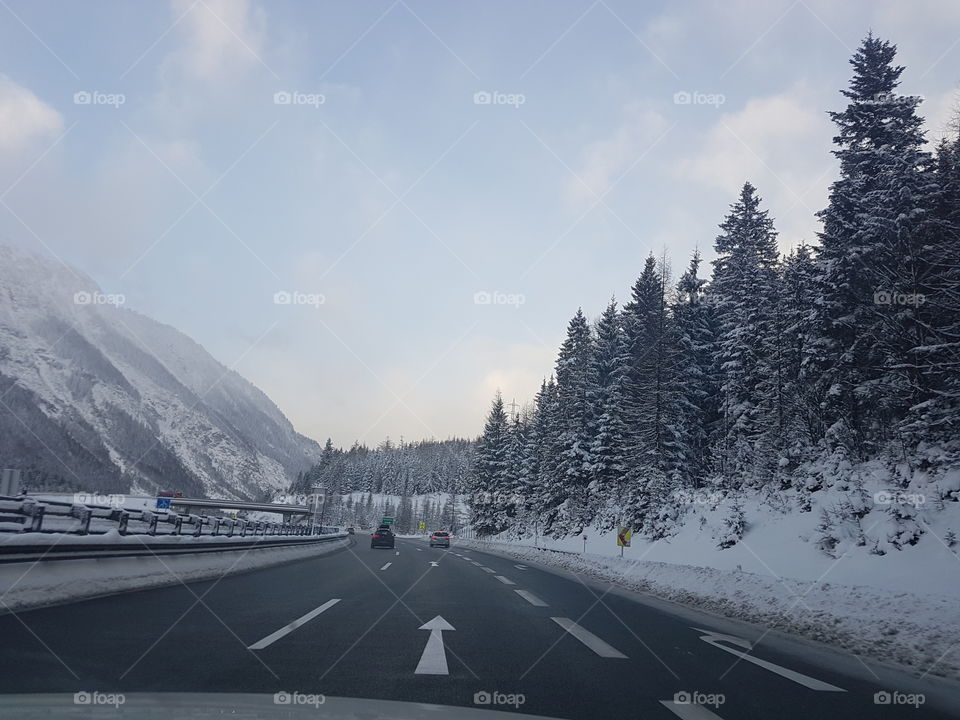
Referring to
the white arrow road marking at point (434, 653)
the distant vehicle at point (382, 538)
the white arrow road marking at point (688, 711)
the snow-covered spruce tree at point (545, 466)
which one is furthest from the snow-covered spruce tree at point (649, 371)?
the white arrow road marking at point (688, 711)

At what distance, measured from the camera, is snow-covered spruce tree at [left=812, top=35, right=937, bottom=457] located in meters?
21.7

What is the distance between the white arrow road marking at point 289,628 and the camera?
700cm

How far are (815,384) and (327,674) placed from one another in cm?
2624

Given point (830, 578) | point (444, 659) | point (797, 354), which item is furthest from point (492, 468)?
point (444, 659)

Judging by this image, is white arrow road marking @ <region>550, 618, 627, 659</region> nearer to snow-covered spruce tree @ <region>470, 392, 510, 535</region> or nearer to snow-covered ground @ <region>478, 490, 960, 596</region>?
snow-covered ground @ <region>478, 490, 960, 596</region>

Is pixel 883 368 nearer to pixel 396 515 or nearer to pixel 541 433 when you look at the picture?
pixel 541 433

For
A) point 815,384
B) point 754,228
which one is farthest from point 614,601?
point 754,228

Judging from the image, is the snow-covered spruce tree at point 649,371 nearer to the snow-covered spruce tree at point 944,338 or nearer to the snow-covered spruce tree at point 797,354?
the snow-covered spruce tree at point 797,354

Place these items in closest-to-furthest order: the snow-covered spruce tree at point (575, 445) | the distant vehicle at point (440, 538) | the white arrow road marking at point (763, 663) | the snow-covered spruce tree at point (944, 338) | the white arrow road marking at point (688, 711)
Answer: the white arrow road marking at point (688, 711) < the white arrow road marking at point (763, 663) < the snow-covered spruce tree at point (944, 338) < the snow-covered spruce tree at point (575, 445) < the distant vehicle at point (440, 538)

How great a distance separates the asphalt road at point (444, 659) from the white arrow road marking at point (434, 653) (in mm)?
24

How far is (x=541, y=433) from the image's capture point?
64062 mm

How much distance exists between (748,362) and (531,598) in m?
26.2

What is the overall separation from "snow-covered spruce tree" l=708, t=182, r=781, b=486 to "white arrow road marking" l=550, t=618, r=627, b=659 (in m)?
22.0

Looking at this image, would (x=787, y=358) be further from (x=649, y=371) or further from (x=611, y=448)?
(x=611, y=448)
